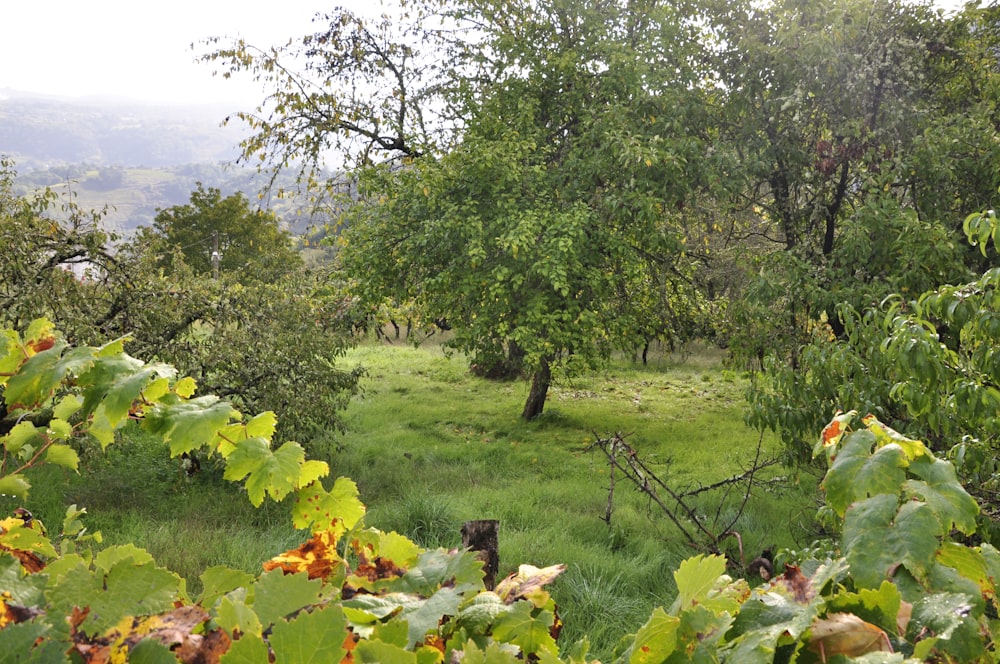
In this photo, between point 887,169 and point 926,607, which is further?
point 887,169

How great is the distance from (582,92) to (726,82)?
215 centimetres

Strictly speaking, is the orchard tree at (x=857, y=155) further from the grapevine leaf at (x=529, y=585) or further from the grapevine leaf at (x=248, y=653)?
the grapevine leaf at (x=248, y=653)

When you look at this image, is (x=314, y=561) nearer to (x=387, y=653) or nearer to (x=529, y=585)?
(x=529, y=585)

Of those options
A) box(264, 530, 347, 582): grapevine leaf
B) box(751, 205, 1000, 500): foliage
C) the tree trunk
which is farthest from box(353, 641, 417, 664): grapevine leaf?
the tree trunk

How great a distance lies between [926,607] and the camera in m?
0.83

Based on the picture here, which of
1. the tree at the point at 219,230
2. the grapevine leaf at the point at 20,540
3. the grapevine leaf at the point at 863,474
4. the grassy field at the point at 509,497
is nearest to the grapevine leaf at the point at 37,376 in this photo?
the grapevine leaf at the point at 20,540

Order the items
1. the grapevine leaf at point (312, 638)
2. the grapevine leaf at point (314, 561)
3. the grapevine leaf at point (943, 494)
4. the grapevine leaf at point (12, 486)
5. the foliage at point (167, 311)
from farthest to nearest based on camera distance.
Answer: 1. the foliage at point (167, 311)
2. the grapevine leaf at point (12, 486)
3. the grapevine leaf at point (314, 561)
4. the grapevine leaf at point (943, 494)
5. the grapevine leaf at point (312, 638)

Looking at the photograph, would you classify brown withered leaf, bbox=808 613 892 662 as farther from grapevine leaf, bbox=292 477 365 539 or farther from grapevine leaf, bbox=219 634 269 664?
grapevine leaf, bbox=292 477 365 539

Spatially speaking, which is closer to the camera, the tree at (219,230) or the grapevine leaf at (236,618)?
the grapevine leaf at (236,618)

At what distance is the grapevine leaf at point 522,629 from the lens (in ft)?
3.39

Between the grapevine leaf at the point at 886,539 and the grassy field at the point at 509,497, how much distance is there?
11.4 feet

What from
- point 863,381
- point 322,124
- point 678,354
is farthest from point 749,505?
point 678,354

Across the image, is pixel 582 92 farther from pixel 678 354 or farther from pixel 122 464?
pixel 678 354

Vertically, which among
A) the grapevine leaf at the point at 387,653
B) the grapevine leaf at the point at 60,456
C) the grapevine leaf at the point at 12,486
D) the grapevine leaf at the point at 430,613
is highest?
the grapevine leaf at the point at 387,653
